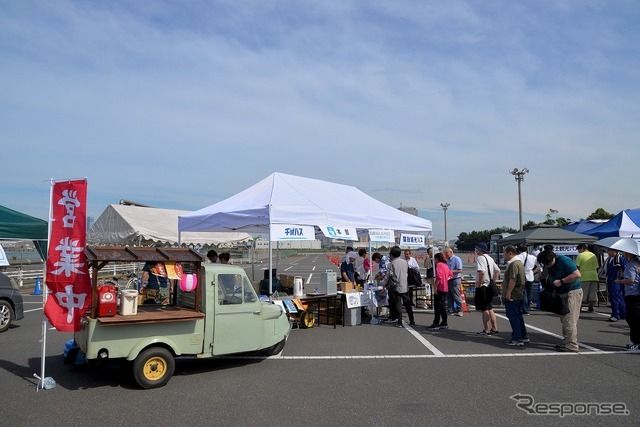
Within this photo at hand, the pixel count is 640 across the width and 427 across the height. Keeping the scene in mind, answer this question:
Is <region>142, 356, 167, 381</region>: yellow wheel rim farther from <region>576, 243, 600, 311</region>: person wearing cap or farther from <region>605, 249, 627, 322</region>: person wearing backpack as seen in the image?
<region>576, 243, 600, 311</region>: person wearing cap

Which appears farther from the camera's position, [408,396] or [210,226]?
[210,226]

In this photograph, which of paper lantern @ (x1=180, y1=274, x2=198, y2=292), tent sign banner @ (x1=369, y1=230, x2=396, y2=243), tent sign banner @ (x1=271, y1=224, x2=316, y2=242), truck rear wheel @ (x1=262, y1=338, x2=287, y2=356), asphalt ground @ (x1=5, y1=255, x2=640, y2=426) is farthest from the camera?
tent sign banner @ (x1=369, y1=230, x2=396, y2=243)

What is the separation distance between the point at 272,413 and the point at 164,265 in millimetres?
2436

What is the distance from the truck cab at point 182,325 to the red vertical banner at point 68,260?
21cm

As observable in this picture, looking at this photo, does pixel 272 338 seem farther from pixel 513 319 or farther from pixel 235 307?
pixel 513 319

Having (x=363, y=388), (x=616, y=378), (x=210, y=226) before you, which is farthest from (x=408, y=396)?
(x=210, y=226)

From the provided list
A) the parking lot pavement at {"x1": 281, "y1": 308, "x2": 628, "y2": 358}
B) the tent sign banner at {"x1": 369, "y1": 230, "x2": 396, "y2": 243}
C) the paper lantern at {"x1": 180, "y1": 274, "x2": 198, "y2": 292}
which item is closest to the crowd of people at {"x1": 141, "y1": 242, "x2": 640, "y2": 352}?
the parking lot pavement at {"x1": 281, "y1": 308, "x2": 628, "y2": 358}

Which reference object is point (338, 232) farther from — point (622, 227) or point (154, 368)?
point (622, 227)

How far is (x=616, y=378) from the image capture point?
6.06m

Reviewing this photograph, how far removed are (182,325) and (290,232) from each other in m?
4.02

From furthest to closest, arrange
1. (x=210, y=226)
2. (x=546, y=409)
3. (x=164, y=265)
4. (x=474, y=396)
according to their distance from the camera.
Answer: (x=210, y=226)
(x=164, y=265)
(x=474, y=396)
(x=546, y=409)

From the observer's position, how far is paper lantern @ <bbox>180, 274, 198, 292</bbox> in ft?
20.1

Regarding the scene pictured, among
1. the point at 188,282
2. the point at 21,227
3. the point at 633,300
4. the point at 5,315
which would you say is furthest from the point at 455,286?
the point at 21,227

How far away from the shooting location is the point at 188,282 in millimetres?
6137
